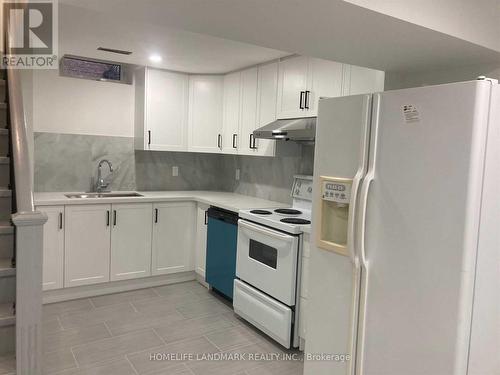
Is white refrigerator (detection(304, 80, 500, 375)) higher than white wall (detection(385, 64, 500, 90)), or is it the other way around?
white wall (detection(385, 64, 500, 90))

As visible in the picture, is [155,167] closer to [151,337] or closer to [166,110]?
[166,110]

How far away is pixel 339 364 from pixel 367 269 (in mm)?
550

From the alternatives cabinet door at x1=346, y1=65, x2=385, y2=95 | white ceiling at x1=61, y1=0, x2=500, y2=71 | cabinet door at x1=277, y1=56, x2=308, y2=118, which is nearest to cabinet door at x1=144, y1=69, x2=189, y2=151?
cabinet door at x1=277, y1=56, x2=308, y2=118

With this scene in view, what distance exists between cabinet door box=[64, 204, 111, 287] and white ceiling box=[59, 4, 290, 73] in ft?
4.78

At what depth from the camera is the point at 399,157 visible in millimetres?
1684

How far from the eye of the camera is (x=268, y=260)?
9.97 feet

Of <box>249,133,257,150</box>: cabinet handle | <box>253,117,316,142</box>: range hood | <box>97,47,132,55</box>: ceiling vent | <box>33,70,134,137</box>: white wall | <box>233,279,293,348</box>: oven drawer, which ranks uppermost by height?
<box>97,47,132,55</box>: ceiling vent

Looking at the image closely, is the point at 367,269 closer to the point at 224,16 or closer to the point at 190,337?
the point at 224,16

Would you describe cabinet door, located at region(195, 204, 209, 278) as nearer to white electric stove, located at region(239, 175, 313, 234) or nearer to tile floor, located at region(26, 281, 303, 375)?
tile floor, located at region(26, 281, 303, 375)

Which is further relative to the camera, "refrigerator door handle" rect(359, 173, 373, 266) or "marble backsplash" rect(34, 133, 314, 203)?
"marble backsplash" rect(34, 133, 314, 203)

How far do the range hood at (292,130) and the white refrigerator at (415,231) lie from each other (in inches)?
36.1

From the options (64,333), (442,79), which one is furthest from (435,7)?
(64,333)

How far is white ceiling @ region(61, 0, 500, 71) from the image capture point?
1.64m

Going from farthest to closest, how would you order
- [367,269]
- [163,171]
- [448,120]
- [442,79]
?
[163,171] < [442,79] < [367,269] < [448,120]
